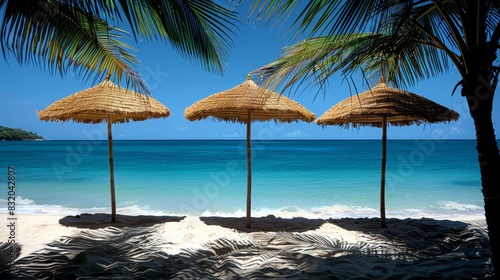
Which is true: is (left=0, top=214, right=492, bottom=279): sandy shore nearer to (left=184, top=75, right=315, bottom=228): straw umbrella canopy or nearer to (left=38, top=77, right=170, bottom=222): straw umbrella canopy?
(left=184, top=75, right=315, bottom=228): straw umbrella canopy

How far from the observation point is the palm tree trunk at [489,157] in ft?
6.78

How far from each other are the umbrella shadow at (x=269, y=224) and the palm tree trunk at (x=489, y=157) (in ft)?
7.21

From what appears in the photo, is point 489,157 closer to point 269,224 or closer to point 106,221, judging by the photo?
point 269,224

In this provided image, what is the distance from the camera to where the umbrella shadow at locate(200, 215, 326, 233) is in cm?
417

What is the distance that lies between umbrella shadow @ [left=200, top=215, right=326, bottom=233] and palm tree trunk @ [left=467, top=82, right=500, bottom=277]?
2196 millimetres

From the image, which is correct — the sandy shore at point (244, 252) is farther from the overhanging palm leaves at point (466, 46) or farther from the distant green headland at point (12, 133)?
the distant green headland at point (12, 133)

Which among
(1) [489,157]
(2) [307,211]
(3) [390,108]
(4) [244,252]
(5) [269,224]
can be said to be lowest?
(2) [307,211]

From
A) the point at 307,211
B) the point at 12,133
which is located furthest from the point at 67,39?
the point at 12,133

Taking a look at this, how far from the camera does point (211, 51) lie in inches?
119

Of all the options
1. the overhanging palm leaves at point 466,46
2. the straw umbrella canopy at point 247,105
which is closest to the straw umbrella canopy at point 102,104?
the straw umbrella canopy at point 247,105

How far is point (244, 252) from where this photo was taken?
9.73 ft

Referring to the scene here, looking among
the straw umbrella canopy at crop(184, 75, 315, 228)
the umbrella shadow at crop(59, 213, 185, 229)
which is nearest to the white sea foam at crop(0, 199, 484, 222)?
the umbrella shadow at crop(59, 213, 185, 229)

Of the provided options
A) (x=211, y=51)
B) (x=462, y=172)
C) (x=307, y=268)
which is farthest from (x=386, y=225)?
(x=462, y=172)

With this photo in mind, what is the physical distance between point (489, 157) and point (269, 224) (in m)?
2.89
